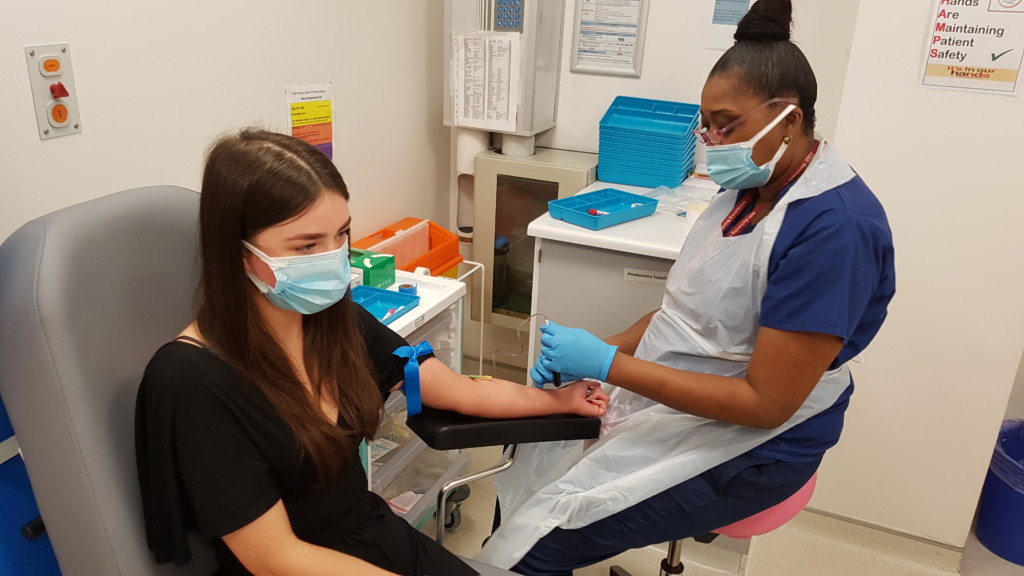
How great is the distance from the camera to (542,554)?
136 centimetres

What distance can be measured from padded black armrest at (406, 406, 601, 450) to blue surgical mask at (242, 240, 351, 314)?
0.29 m

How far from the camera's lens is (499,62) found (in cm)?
232

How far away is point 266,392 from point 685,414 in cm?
78

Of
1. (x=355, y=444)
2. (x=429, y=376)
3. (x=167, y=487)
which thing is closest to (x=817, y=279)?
(x=429, y=376)

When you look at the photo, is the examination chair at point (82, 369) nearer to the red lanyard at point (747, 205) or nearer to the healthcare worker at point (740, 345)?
the healthcare worker at point (740, 345)

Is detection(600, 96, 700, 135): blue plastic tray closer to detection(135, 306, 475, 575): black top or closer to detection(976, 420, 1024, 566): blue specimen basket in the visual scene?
detection(976, 420, 1024, 566): blue specimen basket

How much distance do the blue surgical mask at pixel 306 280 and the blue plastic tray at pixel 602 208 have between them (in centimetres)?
102

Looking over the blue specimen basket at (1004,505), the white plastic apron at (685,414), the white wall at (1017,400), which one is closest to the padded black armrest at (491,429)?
the white plastic apron at (685,414)

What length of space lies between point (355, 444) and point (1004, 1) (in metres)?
1.83

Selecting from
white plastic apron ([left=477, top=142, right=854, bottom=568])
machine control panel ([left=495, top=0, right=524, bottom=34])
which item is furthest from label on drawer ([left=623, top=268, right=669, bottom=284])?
machine control panel ([left=495, top=0, right=524, bottom=34])

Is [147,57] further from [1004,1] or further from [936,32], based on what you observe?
[1004,1]

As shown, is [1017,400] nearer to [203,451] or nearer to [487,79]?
[487,79]

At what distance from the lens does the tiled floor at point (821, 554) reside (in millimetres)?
2096

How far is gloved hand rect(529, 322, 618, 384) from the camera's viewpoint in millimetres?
1296
